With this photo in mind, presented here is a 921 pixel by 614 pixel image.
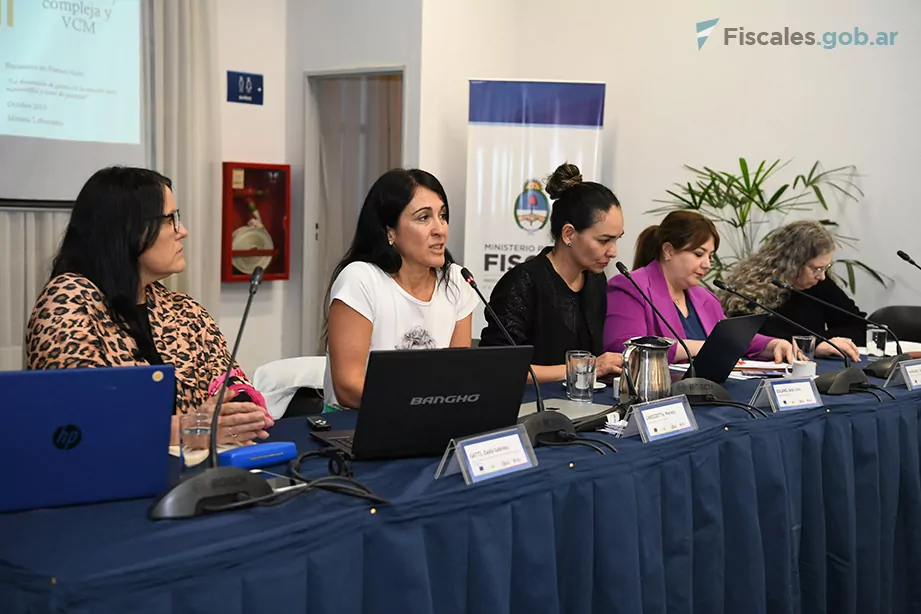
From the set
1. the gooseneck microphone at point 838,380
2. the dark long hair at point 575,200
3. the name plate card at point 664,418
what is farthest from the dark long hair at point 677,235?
the name plate card at point 664,418

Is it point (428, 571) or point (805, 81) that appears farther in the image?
point (805, 81)

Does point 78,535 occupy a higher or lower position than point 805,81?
lower

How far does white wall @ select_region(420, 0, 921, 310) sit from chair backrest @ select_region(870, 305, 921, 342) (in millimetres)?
411

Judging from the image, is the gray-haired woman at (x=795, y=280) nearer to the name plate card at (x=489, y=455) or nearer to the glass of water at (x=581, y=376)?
the glass of water at (x=581, y=376)

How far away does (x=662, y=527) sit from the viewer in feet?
6.33

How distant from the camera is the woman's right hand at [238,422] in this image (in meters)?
1.75

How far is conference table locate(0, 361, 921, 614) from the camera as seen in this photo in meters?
→ 1.25

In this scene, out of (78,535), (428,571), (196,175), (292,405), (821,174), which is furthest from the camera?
(821,174)

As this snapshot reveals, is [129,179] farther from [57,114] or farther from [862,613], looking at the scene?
[57,114]

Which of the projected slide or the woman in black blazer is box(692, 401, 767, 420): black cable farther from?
the projected slide

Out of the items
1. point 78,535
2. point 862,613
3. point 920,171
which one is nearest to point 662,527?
point 862,613

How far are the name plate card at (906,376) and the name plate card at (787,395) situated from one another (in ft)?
1.43

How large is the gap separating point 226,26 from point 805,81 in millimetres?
3142

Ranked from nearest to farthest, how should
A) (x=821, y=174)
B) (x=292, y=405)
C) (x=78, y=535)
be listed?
(x=78, y=535)
(x=292, y=405)
(x=821, y=174)
